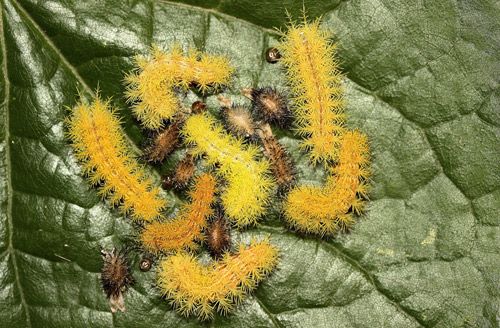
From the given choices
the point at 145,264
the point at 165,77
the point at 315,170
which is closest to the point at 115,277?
the point at 145,264

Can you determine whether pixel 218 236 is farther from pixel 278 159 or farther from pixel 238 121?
pixel 238 121

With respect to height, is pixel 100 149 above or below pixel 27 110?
below

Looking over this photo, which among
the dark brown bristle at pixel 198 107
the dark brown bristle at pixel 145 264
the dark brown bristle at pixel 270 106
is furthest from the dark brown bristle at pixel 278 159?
the dark brown bristle at pixel 145 264

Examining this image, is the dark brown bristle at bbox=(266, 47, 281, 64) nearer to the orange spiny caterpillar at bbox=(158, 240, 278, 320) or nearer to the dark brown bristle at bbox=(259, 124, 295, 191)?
the dark brown bristle at bbox=(259, 124, 295, 191)

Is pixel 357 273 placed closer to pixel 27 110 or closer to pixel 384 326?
pixel 384 326

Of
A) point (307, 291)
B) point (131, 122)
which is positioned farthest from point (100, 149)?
point (307, 291)

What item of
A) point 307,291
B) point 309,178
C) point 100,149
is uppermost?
point 100,149

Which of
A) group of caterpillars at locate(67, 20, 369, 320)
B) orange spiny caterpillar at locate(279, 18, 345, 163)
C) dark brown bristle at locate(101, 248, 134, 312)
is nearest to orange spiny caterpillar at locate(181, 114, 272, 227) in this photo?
group of caterpillars at locate(67, 20, 369, 320)
